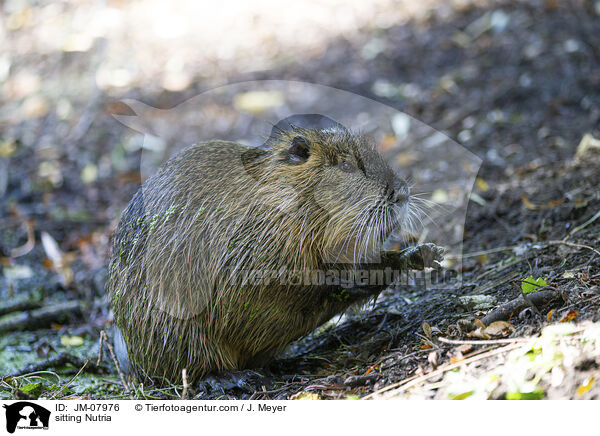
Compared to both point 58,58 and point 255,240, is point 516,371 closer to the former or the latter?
point 255,240

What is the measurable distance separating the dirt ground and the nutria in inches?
10.4

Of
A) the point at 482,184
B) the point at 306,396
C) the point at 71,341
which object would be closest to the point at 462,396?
the point at 306,396

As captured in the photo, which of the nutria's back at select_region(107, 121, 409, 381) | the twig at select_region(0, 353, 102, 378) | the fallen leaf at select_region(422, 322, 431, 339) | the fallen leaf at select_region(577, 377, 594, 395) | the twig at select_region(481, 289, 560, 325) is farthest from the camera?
the twig at select_region(0, 353, 102, 378)

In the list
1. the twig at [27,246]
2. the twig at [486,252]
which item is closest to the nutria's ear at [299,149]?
→ the twig at [486,252]

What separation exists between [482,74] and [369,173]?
4731 mm

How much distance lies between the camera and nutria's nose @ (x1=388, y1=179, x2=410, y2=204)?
323 centimetres

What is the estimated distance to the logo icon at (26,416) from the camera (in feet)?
9.00

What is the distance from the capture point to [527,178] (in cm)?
514

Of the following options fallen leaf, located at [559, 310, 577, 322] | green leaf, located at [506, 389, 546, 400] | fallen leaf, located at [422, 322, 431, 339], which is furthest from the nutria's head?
green leaf, located at [506, 389, 546, 400]

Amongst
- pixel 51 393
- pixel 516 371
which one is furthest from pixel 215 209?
pixel 516 371

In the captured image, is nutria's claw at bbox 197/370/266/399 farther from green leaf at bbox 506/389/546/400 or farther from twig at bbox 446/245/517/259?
twig at bbox 446/245/517/259

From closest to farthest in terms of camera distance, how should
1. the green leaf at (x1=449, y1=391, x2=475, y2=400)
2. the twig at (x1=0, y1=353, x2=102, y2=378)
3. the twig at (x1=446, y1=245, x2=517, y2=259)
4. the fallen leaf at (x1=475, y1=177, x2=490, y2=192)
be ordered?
the green leaf at (x1=449, y1=391, x2=475, y2=400)
the twig at (x1=0, y1=353, x2=102, y2=378)
the twig at (x1=446, y1=245, x2=517, y2=259)
the fallen leaf at (x1=475, y1=177, x2=490, y2=192)

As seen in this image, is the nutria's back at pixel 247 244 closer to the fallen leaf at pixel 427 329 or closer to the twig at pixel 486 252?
the fallen leaf at pixel 427 329

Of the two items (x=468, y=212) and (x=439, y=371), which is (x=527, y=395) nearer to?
(x=439, y=371)
